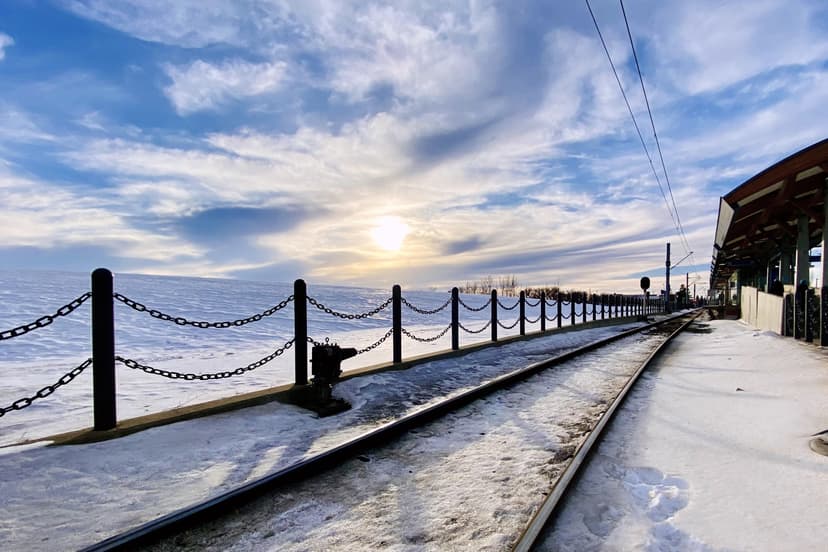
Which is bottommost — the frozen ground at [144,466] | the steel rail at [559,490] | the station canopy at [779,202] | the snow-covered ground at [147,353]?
the snow-covered ground at [147,353]

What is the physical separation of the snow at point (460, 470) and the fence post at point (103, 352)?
0.34 metres

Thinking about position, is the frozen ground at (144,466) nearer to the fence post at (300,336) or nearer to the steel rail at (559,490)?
the fence post at (300,336)

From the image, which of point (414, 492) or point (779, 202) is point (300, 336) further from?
point (779, 202)

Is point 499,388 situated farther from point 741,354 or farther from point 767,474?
point 741,354

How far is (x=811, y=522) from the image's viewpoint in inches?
101

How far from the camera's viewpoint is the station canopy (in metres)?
10.5

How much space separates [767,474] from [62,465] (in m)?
5.29

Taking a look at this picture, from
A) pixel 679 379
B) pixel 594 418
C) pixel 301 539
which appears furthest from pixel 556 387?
pixel 301 539

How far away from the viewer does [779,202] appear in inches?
505

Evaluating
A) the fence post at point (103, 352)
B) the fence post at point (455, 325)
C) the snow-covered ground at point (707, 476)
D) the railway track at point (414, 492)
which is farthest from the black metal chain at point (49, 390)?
the fence post at point (455, 325)

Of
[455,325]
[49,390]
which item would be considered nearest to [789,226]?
[455,325]

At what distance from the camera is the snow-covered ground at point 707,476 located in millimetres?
2457

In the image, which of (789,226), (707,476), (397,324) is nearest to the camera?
(707,476)

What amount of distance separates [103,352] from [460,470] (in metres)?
3.45
